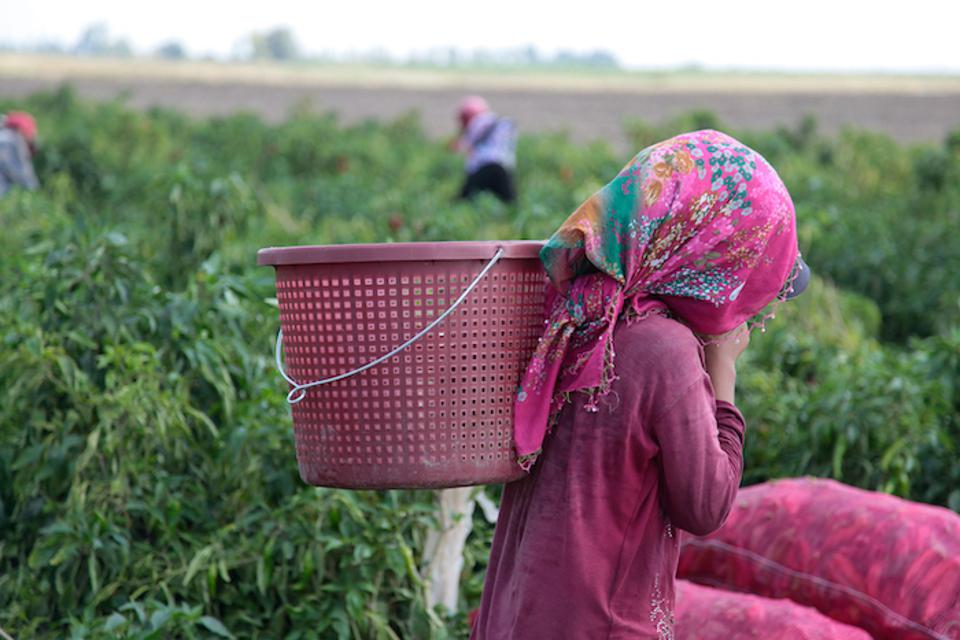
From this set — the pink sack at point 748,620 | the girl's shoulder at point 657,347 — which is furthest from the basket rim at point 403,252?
the pink sack at point 748,620

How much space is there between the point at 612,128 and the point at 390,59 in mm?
45723

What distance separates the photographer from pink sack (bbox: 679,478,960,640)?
256 cm

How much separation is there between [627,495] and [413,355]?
15.0 inches

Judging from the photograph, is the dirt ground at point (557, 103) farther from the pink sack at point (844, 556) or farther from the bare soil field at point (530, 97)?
the pink sack at point (844, 556)

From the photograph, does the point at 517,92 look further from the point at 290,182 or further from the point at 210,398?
the point at 210,398

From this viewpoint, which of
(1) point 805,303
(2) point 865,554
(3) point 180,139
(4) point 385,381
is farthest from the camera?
(3) point 180,139

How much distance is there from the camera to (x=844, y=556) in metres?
2.72

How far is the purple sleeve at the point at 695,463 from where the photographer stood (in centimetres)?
173

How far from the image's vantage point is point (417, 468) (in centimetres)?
186

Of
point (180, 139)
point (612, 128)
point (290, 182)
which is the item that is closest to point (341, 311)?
point (290, 182)

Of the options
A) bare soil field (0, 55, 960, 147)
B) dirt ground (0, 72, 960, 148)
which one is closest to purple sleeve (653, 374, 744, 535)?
bare soil field (0, 55, 960, 147)

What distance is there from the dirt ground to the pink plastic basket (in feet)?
73.2

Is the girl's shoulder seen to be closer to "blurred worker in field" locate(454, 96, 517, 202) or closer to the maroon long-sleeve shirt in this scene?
the maroon long-sleeve shirt

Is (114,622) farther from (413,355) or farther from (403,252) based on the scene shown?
(403,252)
